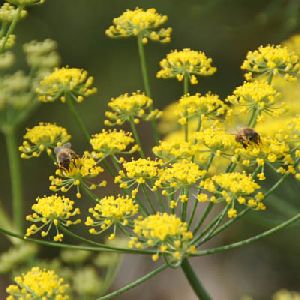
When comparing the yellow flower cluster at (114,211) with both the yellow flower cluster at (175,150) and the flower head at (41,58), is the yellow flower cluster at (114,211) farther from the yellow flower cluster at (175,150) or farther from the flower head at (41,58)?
the flower head at (41,58)

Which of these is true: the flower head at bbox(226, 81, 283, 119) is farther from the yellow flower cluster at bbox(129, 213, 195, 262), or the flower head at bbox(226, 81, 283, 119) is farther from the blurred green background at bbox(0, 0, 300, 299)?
the blurred green background at bbox(0, 0, 300, 299)

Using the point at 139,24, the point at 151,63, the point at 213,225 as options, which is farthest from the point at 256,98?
the point at 151,63

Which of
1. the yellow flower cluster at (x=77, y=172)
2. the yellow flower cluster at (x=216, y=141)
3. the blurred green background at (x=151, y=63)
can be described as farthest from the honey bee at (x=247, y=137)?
the blurred green background at (x=151, y=63)

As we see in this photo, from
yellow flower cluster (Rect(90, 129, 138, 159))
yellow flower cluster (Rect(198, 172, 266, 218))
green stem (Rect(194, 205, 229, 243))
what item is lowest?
green stem (Rect(194, 205, 229, 243))

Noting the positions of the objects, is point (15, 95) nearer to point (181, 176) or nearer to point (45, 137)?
point (45, 137)

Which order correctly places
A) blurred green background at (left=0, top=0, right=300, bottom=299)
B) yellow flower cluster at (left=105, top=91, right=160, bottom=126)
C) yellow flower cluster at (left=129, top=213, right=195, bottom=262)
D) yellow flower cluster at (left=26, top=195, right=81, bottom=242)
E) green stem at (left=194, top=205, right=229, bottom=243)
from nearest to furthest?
yellow flower cluster at (left=129, top=213, right=195, bottom=262) → green stem at (left=194, top=205, right=229, bottom=243) → yellow flower cluster at (left=26, top=195, right=81, bottom=242) → yellow flower cluster at (left=105, top=91, right=160, bottom=126) → blurred green background at (left=0, top=0, right=300, bottom=299)

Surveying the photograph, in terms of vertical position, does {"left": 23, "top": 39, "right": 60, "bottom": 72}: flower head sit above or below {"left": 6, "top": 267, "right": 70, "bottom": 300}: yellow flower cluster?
above

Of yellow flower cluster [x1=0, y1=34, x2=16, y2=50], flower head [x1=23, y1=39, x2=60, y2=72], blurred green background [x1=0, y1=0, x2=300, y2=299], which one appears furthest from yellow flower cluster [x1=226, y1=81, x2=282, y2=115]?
blurred green background [x1=0, y1=0, x2=300, y2=299]
